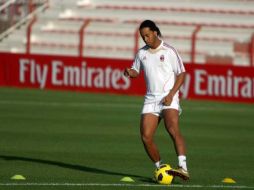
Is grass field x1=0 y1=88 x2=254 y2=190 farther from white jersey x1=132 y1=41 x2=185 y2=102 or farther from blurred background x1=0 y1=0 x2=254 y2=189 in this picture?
white jersey x1=132 y1=41 x2=185 y2=102

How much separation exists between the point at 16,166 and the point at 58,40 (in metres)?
25.3

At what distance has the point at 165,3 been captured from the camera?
38.8m

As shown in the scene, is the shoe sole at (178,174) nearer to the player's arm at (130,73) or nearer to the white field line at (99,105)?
the player's arm at (130,73)

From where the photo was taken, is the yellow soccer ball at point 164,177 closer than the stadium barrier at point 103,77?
Yes

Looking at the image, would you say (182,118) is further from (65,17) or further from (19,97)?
(65,17)

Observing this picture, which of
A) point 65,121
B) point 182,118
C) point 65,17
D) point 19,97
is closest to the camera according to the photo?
point 65,121

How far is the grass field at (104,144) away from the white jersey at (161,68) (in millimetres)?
1179

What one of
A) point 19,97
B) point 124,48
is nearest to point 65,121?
point 19,97

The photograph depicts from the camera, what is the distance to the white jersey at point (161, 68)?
12414mm

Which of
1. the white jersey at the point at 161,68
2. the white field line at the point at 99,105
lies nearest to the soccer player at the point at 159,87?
the white jersey at the point at 161,68

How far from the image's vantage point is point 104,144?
17.3 m

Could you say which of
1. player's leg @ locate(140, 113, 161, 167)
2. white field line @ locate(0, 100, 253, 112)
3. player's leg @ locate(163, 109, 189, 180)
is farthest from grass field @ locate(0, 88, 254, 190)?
player's leg @ locate(140, 113, 161, 167)

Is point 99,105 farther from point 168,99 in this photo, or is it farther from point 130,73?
point 168,99

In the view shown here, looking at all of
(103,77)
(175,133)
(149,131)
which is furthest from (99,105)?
(175,133)
